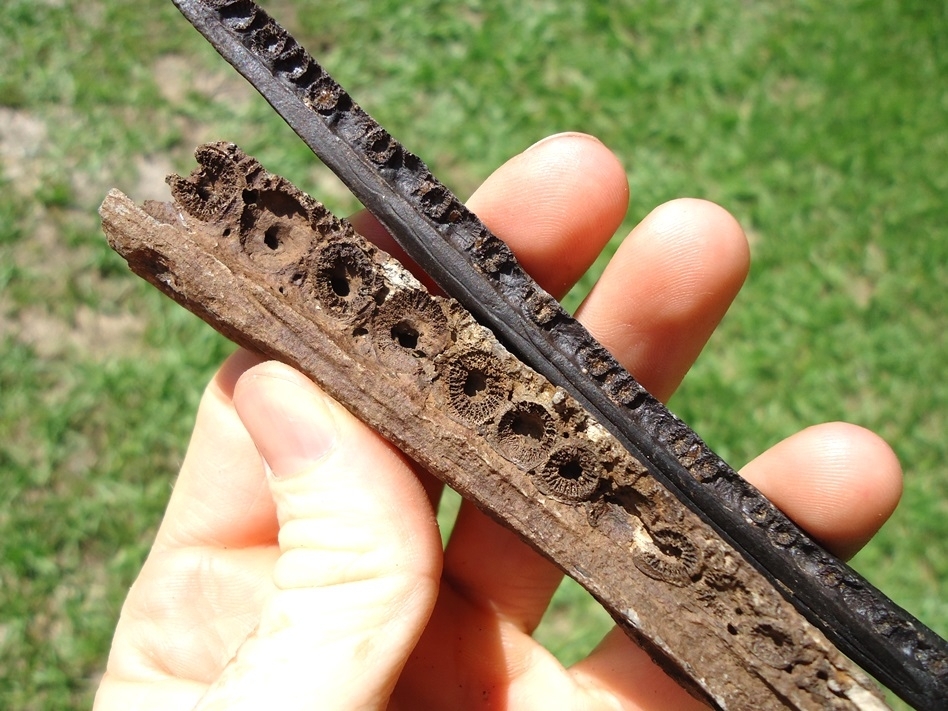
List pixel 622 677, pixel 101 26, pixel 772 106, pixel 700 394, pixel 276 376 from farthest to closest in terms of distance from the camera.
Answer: pixel 772 106
pixel 101 26
pixel 700 394
pixel 622 677
pixel 276 376

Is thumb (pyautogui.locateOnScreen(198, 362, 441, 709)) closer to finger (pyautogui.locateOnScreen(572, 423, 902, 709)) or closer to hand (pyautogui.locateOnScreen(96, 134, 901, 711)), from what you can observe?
hand (pyautogui.locateOnScreen(96, 134, 901, 711))

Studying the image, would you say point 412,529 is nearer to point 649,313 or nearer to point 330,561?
point 330,561

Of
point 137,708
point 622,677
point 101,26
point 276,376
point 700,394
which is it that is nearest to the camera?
point 276,376

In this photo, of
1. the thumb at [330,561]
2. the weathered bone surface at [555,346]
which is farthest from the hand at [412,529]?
the weathered bone surface at [555,346]

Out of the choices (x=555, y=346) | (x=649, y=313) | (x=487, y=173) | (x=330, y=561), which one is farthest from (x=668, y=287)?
(x=487, y=173)

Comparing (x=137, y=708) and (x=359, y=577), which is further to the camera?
(x=137, y=708)

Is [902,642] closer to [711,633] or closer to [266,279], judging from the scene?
[711,633]

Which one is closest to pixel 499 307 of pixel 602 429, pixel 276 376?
pixel 602 429
